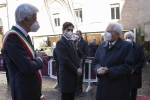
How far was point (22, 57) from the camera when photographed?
5.91ft

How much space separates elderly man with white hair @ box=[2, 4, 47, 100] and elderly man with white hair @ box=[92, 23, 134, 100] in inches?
41.4

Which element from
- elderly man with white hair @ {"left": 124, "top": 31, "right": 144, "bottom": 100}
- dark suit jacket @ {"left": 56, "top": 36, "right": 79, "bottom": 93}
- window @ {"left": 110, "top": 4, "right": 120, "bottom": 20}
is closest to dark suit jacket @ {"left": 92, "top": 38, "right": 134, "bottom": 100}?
dark suit jacket @ {"left": 56, "top": 36, "right": 79, "bottom": 93}

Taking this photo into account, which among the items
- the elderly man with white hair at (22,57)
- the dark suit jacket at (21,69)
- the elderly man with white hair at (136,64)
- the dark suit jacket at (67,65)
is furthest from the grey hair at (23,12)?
the elderly man with white hair at (136,64)

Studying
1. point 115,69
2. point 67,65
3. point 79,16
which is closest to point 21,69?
point 115,69

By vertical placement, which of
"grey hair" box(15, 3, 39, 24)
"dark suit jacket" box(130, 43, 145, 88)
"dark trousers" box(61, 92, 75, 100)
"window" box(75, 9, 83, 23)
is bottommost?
"dark trousers" box(61, 92, 75, 100)

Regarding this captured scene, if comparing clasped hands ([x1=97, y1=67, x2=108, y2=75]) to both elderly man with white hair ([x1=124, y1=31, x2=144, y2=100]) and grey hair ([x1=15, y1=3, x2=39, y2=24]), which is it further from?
elderly man with white hair ([x1=124, y1=31, x2=144, y2=100])

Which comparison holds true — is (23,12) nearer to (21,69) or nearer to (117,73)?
(21,69)

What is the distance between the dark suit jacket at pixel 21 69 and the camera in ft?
5.90

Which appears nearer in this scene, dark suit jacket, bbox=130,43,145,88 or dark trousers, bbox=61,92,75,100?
dark trousers, bbox=61,92,75,100

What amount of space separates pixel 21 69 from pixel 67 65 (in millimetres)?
1614

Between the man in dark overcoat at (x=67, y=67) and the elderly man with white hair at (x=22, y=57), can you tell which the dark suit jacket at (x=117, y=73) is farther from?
the elderly man with white hair at (x=22, y=57)

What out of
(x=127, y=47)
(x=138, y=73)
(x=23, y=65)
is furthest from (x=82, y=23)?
(x=23, y=65)

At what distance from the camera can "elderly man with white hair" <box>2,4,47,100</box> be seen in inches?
71.1

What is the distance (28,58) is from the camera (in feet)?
6.07
